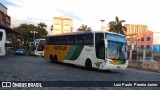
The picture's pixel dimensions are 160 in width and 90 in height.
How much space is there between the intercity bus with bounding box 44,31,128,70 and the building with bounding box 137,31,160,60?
47982mm

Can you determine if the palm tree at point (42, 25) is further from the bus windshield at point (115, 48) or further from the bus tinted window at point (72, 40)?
the bus windshield at point (115, 48)

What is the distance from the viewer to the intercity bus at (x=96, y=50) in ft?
74.6

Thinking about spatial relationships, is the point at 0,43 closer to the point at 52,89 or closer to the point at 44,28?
the point at 52,89

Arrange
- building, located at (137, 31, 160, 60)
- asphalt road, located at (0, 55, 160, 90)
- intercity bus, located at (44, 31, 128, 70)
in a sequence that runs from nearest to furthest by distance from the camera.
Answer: asphalt road, located at (0, 55, 160, 90) < intercity bus, located at (44, 31, 128, 70) < building, located at (137, 31, 160, 60)

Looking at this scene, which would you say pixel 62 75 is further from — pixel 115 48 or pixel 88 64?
pixel 88 64

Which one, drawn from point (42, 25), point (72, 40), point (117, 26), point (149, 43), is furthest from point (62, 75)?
point (42, 25)

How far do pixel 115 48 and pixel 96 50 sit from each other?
156cm

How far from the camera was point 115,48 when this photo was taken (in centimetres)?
2297

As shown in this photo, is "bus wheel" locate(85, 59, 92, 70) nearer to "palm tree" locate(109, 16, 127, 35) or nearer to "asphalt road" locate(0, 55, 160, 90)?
"asphalt road" locate(0, 55, 160, 90)

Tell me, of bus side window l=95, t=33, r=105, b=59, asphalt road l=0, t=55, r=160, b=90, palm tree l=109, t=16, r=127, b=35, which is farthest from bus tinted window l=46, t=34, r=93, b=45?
palm tree l=109, t=16, r=127, b=35

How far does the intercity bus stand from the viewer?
2273 cm

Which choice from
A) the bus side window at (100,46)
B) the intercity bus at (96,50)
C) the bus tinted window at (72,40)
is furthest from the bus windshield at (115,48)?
the bus tinted window at (72,40)

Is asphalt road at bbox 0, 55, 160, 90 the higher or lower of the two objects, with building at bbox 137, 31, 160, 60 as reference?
lower

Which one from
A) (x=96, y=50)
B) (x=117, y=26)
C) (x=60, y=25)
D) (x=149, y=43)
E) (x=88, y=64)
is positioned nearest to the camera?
(x=96, y=50)
